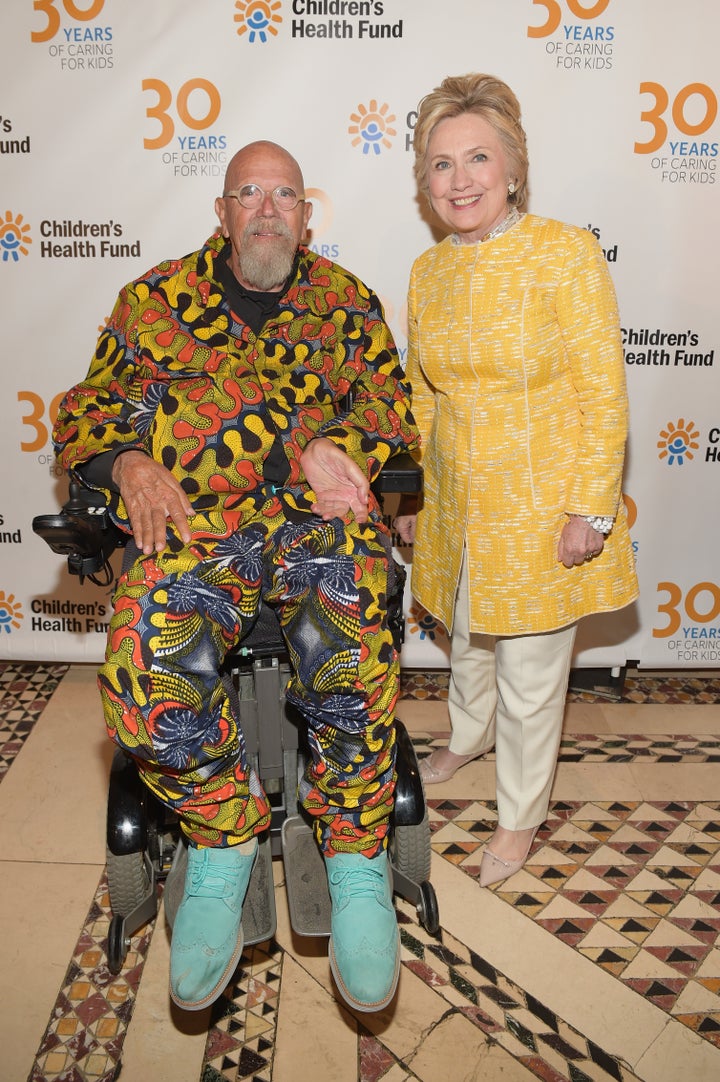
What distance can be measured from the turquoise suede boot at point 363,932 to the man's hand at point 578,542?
28.7 inches

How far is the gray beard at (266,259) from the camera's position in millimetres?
1869

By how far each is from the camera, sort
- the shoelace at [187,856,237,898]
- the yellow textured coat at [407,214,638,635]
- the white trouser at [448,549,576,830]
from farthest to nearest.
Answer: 1. the white trouser at [448,549,576,830]
2. the yellow textured coat at [407,214,638,635]
3. the shoelace at [187,856,237,898]

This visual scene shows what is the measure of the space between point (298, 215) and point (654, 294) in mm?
1242

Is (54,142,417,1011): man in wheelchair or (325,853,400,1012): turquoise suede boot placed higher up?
(54,142,417,1011): man in wheelchair

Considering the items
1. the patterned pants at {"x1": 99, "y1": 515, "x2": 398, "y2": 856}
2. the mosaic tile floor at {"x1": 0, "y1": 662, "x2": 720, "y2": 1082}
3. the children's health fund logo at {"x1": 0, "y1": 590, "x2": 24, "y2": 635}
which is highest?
the patterned pants at {"x1": 99, "y1": 515, "x2": 398, "y2": 856}

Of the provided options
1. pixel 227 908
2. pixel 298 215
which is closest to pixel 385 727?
pixel 227 908

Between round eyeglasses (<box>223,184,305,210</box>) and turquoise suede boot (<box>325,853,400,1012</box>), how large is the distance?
136 cm

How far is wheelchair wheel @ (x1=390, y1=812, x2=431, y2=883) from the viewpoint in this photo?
1.83 m

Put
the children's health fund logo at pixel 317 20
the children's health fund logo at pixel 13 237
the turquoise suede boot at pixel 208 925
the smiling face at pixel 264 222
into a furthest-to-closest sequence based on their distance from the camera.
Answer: the children's health fund logo at pixel 13 237 → the children's health fund logo at pixel 317 20 → the smiling face at pixel 264 222 → the turquoise suede boot at pixel 208 925

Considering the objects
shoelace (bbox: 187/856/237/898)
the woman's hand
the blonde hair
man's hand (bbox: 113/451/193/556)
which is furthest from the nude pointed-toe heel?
the blonde hair

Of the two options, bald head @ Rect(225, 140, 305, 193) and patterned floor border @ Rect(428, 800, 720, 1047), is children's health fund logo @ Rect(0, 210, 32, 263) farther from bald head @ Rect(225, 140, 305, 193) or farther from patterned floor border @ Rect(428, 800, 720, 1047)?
patterned floor border @ Rect(428, 800, 720, 1047)

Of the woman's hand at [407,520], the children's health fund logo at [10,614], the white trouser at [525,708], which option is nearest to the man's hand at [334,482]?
the white trouser at [525,708]

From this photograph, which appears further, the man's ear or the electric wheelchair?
the man's ear

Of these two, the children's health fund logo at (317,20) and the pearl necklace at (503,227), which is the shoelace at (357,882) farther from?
the children's health fund logo at (317,20)
